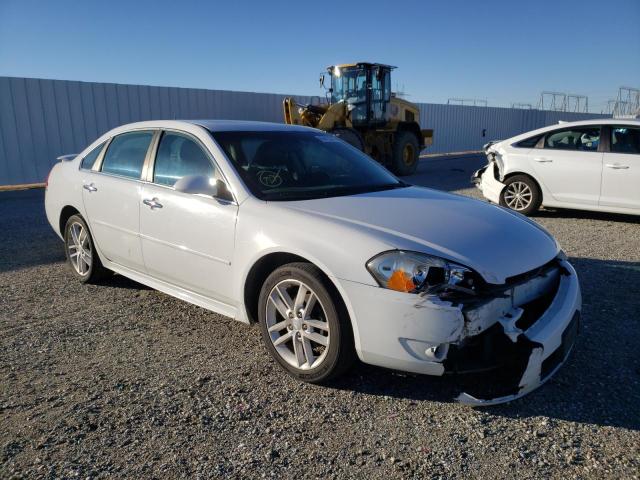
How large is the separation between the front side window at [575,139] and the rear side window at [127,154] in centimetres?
614

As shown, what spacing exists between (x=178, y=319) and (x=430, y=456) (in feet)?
7.56

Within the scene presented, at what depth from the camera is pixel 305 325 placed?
113 inches

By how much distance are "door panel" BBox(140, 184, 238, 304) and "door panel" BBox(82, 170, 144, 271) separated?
0.47 feet

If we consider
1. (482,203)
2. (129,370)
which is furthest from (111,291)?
(482,203)

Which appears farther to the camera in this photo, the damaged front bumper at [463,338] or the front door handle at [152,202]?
the front door handle at [152,202]

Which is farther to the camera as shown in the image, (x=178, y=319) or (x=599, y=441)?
(x=178, y=319)

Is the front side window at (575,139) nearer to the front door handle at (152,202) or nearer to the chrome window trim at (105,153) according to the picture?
the chrome window trim at (105,153)

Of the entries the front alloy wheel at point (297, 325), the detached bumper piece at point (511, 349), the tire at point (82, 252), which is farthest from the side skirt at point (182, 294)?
the detached bumper piece at point (511, 349)

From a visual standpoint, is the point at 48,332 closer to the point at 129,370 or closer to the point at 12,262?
the point at 129,370

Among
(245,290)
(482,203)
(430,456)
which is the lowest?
(430,456)

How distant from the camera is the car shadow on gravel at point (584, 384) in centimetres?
262

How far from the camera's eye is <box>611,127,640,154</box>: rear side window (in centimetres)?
700

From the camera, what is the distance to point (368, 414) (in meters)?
2.62

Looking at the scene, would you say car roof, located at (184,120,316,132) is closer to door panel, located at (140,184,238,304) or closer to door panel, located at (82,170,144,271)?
door panel, located at (140,184,238,304)
